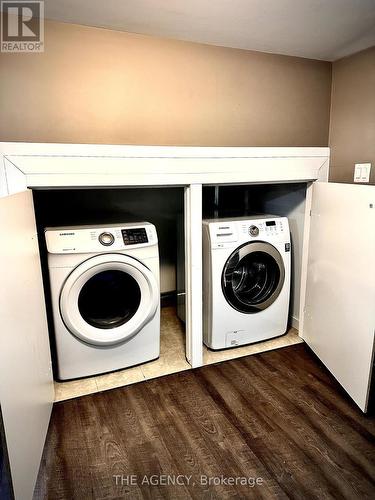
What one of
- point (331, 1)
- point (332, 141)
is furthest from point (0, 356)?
point (332, 141)

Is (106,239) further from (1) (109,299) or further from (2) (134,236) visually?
(1) (109,299)

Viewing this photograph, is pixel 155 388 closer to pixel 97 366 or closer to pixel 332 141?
pixel 97 366

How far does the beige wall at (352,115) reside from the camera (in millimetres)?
2184

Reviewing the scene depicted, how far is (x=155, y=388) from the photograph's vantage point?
77.3 inches

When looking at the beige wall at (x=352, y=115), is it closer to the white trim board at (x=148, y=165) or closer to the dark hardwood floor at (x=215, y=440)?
the white trim board at (x=148, y=165)

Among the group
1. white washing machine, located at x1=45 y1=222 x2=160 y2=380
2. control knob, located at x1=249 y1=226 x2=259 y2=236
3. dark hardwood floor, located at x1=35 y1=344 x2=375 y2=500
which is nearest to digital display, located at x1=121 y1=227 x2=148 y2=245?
white washing machine, located at x1=45 y1=222 x2=160 y2=380

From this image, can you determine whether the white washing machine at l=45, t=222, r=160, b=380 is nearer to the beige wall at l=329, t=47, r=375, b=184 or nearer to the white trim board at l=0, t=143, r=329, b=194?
the white trim board at l=0, t=143, r=329, b=194

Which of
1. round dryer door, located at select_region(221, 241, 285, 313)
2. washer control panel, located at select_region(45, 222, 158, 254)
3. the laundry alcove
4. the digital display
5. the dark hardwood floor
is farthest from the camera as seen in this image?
round dryer door, located at select_region(221, 241, 285, 313)

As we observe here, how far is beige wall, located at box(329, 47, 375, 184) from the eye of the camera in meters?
2.18

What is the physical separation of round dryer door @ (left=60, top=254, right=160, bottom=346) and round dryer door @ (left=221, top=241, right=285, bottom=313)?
525mm

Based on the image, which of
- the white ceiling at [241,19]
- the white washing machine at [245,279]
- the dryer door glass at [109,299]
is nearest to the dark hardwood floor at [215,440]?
the white washing machine at [245,279]

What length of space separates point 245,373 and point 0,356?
1.55 meters

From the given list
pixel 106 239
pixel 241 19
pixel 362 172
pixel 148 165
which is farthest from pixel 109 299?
pixel 362 172

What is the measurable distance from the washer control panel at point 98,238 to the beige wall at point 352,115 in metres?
1.55
